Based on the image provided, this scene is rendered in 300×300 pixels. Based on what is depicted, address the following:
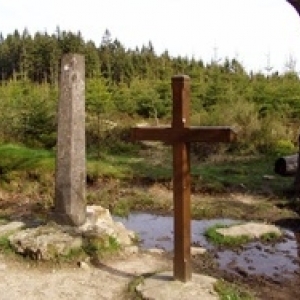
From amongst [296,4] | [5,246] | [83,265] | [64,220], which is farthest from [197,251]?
[296,4]

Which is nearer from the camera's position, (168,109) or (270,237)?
(270,237)

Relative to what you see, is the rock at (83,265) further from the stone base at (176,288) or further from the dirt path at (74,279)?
the stone base at (176,288)

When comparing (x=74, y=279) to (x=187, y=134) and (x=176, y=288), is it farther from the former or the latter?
(x=187, y=134)

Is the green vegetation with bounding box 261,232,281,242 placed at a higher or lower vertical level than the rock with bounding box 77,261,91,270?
lower

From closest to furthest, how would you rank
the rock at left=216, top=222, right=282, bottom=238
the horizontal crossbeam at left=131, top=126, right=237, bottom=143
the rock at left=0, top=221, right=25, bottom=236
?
the horizontal crossbeam at left=131, top=126, right=237, bottom=143, the rock at left=0, top=221, right=25, bottom=236, the rock at left=216, top=222, right=282, bottom=238

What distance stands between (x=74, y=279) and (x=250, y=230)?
9.76 ft

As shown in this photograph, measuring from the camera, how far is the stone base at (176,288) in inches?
190

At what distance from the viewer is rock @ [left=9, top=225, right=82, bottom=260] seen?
6.03m

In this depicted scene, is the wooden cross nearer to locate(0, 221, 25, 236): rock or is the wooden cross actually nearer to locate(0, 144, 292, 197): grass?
locate(0, 221, 25, 236): rock

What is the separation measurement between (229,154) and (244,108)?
2047 mm

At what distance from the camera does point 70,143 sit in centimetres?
654

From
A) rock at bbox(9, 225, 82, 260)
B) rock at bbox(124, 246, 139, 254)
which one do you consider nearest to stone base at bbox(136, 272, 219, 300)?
rock at bbox(124, 246, 139, 254)

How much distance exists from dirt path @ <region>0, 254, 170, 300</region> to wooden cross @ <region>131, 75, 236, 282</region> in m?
0.68

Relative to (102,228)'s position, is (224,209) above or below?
below
